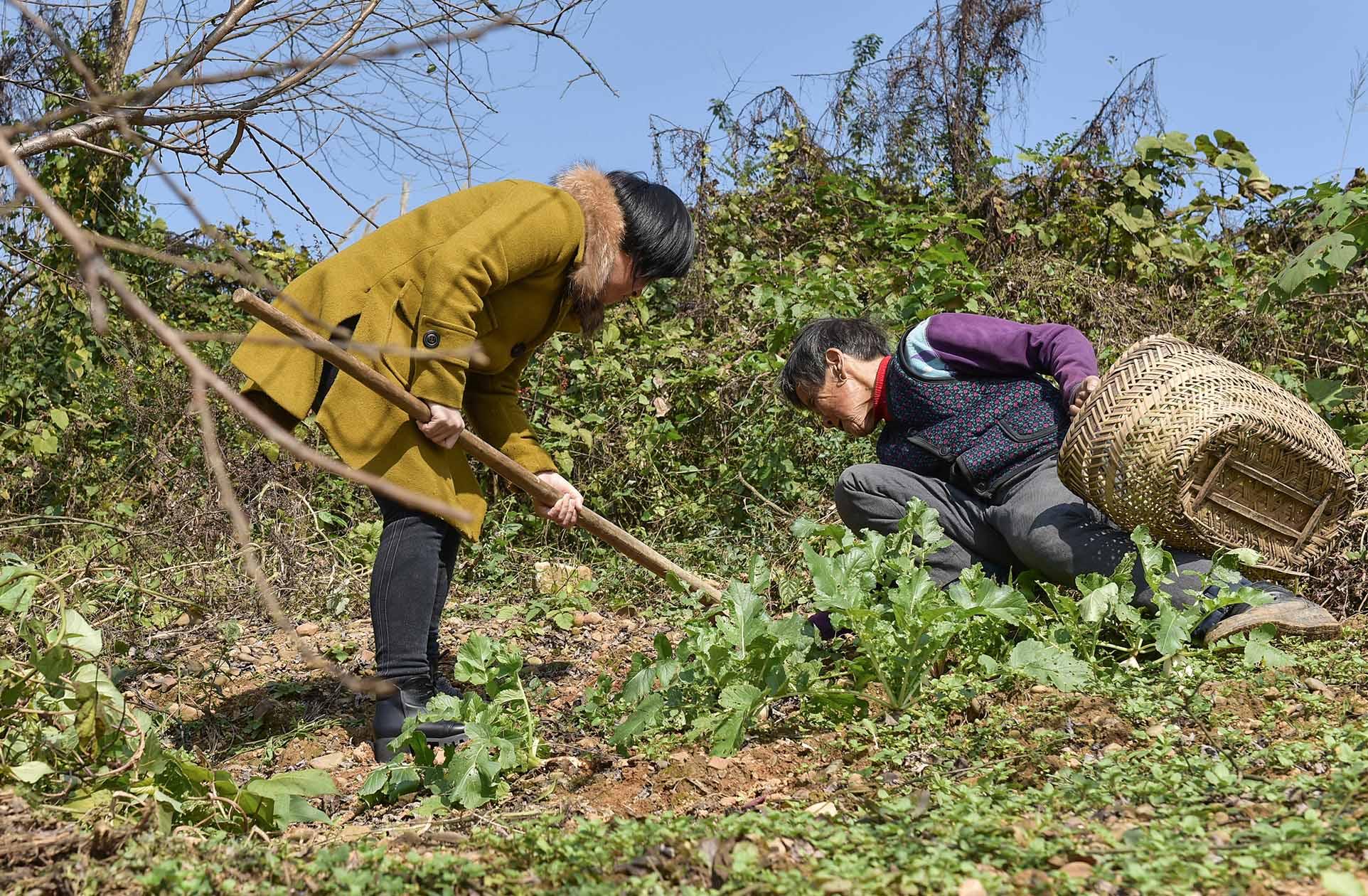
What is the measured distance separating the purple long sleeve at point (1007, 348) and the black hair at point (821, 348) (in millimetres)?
227

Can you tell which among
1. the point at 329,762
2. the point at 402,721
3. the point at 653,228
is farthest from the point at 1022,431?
the point at 329,762

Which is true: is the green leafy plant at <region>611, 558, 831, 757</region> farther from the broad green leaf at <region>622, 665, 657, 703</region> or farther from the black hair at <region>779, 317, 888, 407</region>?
the black hair at <region>779, 317, 888, 407</region>

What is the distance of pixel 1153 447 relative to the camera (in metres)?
2.98

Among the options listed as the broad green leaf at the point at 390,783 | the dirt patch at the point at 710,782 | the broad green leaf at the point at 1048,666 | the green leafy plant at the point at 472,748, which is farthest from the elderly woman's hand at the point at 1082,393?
the broad green leaf at the point at 390,783

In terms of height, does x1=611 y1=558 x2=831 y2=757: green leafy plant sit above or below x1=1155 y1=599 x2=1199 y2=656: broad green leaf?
below

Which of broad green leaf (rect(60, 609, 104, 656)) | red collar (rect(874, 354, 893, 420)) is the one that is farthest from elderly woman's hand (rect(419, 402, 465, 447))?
red collar (rect(874, 354, 893, 420))

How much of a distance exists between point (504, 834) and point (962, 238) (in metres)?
5.84

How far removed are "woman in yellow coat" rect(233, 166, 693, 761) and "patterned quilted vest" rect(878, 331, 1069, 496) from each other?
2.99ft

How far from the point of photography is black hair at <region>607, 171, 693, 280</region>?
3.03 m

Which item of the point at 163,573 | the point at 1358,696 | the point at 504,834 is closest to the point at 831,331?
the point at 1358,696

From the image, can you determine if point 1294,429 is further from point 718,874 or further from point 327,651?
point 327,651

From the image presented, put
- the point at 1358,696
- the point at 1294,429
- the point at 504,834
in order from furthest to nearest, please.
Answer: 1. the point at 1294,429
2. the point at 1358,696
3. the point at 504,834

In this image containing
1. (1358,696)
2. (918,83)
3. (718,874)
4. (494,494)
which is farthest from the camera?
(918,83)

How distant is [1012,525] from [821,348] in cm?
82
